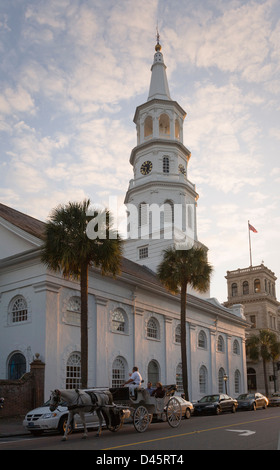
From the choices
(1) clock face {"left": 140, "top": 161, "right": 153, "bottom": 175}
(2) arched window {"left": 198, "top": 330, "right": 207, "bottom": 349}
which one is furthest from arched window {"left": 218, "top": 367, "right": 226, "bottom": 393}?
(1) clock face {"left": 140, "top": 161, "right": 153, "bottom": 175}

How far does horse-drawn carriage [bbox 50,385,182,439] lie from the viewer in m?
14.3

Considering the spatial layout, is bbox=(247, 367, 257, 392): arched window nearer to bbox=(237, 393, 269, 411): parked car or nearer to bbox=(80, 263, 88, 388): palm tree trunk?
bbox=(237, 393, 269, 411): parked car

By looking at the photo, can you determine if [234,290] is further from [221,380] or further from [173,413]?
[173,413]

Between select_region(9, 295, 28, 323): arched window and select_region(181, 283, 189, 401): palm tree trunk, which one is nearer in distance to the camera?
select_region(9, 295, 28, 323): arched window

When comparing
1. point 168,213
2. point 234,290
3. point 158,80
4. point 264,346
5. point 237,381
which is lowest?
point 237,381

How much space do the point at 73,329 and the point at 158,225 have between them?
19761mm

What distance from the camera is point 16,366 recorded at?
26.9m

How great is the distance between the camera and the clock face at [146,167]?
1890 inches

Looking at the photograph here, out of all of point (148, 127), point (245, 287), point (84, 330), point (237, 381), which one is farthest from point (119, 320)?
point (245, 287)

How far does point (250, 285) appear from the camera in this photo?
3297 inches

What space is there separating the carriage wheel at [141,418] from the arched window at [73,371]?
11.3 m

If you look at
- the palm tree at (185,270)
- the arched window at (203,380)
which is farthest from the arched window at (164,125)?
the arched window at (203,380)

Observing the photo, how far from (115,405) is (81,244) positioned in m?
9.38

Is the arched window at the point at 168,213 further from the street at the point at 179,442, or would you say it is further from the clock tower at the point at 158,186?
the street at the point at 179,442
